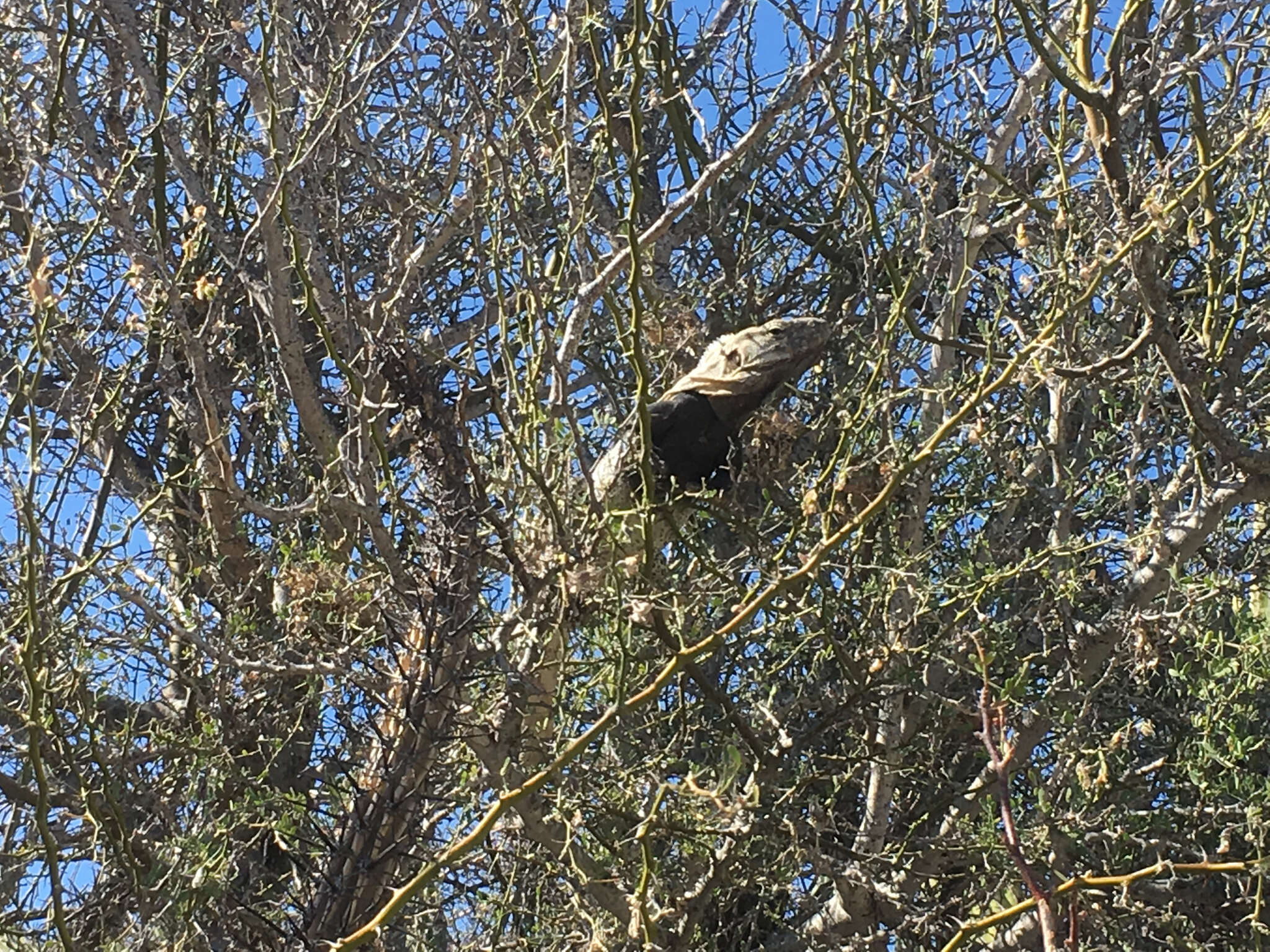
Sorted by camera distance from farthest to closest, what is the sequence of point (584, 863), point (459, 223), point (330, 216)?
point (330, 216)
point (459, 223)
point (584, 863)

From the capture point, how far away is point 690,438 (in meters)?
3.49

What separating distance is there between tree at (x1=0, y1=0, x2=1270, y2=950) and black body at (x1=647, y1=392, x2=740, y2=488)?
0.12 m

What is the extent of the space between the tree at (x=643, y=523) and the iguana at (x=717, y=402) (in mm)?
121

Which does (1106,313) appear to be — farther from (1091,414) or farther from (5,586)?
(5,586)

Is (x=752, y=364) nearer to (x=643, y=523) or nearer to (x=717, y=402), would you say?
(x=717, y=402)

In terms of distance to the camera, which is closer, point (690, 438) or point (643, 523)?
point (643, 523)

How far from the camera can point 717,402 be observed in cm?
350

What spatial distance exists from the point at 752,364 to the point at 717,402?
0.12 m

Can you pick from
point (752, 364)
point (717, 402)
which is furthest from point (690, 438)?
point (752, 364)

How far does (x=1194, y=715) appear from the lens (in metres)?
3.34

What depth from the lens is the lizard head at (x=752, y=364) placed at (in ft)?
11.4

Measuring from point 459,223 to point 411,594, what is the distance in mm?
1078

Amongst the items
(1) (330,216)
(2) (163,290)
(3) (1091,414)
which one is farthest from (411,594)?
(3) (1091,414)

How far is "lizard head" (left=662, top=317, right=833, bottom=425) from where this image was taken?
11.4ft
